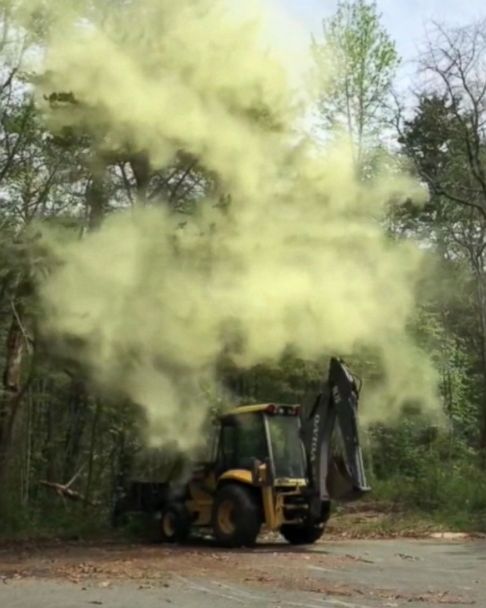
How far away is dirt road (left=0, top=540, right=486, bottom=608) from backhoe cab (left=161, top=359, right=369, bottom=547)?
1.83 ft

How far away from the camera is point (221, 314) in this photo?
16.3m

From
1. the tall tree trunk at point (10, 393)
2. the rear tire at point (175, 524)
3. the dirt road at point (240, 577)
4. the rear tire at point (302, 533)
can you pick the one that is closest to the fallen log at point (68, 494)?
the tall tree trunk at point (10, 393)

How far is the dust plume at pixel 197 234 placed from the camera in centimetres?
1594

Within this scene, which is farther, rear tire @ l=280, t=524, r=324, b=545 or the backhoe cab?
rear tire @ l=280, t=524, r=324, b=545

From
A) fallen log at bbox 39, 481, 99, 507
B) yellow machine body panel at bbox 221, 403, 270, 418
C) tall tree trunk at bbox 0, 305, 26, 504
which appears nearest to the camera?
yellow machine body panel at bbox 221, 403, 270, 418

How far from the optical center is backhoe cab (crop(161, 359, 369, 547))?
16.5 m

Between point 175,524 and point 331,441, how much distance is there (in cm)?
347

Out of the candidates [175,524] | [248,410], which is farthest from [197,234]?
[175,524]

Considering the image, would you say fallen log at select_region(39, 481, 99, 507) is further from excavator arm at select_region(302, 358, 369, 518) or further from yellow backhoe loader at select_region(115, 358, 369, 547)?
excavator arm at select_region(302, 358, 369, 518)

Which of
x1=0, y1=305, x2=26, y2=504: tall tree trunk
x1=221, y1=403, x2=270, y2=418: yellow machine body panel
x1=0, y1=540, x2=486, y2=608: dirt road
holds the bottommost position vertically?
x1=0, y1=540, x2=486, y2=608: dirt road

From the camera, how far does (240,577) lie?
12.5m

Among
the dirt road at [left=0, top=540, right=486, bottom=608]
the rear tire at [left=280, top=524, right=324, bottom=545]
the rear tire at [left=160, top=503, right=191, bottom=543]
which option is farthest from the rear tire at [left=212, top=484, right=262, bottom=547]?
the rear tire at [left=280, top=524, right=324, bottom=545]

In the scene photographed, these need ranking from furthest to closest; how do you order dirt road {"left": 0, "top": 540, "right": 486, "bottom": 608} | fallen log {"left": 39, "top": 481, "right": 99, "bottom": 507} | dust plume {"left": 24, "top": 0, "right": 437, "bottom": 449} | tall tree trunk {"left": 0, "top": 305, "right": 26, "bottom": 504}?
fallen log {"left": 39, "top": 481, "right": 99, "bottom": 507}, tall tree trunk {"left": 0, "top": 305, "right": 26, "bottom": 504}, dust plume {"left": 24, "top": 0, "right": 437, "bottom": 449}, dirt road {"left": 0, "top": 540, "right": 486, "bottom": 608}

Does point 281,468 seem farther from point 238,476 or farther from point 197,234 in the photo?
point 197,234
